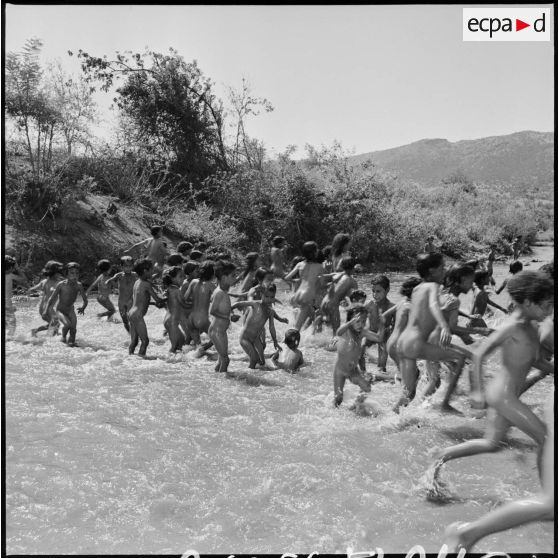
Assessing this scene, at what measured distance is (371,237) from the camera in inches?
796

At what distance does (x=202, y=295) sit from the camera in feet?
26.6

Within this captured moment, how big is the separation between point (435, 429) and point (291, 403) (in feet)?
5.01

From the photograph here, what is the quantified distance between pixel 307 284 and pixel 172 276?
6.44ft

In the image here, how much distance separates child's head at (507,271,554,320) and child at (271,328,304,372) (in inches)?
150

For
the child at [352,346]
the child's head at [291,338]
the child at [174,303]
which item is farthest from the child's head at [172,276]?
the child at [352,346]

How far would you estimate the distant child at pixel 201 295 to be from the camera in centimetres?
801

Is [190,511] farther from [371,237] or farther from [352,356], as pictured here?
[371,237]

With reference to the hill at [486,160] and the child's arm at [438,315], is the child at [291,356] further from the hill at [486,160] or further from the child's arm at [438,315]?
the hill at [486,160]

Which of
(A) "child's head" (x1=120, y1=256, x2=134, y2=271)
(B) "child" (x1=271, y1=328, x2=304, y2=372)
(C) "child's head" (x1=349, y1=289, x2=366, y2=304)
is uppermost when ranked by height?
(A) "child's head" (x1=120, y1=256, x2=134, y2=271)

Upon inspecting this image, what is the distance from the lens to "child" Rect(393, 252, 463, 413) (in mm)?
5598

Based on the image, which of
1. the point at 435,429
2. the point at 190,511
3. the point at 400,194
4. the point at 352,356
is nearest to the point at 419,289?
the point at 352,356

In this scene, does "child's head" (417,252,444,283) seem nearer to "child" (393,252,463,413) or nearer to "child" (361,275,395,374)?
"child" (393,252,463,413)

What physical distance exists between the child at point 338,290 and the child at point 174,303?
199 centimetres

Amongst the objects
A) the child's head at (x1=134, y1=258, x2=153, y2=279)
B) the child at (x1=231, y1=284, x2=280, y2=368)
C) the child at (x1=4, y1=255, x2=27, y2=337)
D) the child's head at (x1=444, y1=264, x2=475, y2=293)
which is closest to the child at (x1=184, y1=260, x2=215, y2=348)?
the child's head at (x1=134, y1=258, x2=153, y2=279)
